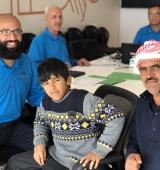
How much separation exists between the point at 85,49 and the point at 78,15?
2075 mm

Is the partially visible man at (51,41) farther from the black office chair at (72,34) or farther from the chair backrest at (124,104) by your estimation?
the black office chair at (72,34)

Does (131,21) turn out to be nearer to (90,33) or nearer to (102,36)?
(102,36)

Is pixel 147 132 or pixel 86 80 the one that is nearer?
pixel 147 132

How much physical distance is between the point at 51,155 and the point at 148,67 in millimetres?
787

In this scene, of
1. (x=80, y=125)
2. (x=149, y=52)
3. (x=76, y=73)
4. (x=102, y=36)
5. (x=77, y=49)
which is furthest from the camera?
(x=102, y=36)

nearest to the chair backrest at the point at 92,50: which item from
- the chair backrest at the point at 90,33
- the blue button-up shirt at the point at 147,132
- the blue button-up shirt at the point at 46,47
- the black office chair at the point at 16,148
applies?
the blue button-up shirt at the point at 46,47

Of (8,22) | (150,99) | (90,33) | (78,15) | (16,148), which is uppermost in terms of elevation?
(8,22)

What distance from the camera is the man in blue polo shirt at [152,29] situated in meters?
4.61

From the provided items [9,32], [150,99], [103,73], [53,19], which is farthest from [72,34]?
[150,99]

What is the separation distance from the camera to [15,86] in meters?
2.47

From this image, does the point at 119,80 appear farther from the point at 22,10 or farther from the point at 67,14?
the point at 67,14

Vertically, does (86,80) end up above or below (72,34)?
below

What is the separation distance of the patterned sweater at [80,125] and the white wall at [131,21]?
19.1 feet

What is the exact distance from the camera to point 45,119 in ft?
7.02
